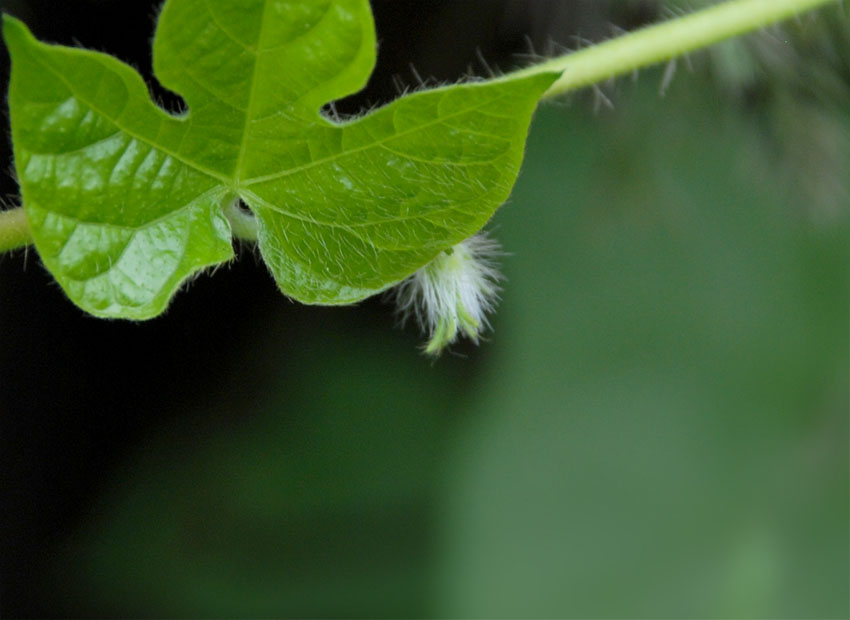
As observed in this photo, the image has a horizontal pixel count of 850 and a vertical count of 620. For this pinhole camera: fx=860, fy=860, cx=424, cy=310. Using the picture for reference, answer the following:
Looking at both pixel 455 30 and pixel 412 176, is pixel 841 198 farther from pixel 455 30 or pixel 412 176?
pixel 412 176

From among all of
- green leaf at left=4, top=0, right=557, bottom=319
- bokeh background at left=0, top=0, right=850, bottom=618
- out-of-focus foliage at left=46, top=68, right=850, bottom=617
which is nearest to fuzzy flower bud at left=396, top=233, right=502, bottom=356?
green leaf at left=4, top=0, right=557, bottom=319

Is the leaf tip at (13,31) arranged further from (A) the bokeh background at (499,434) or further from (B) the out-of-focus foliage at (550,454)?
(B) the out-of-focus foliage at (550,454)

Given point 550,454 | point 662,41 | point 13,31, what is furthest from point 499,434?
point 13,31

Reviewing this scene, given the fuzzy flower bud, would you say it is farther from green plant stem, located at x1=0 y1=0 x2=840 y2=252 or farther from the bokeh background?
the bokeh background

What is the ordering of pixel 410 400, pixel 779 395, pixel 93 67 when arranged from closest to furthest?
pixel 93 67 → pixel 410 400 → pixel 779 395

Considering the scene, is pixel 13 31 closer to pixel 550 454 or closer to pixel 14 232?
pixel 14 232

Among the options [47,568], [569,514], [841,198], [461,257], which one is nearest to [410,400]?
[569,514]
